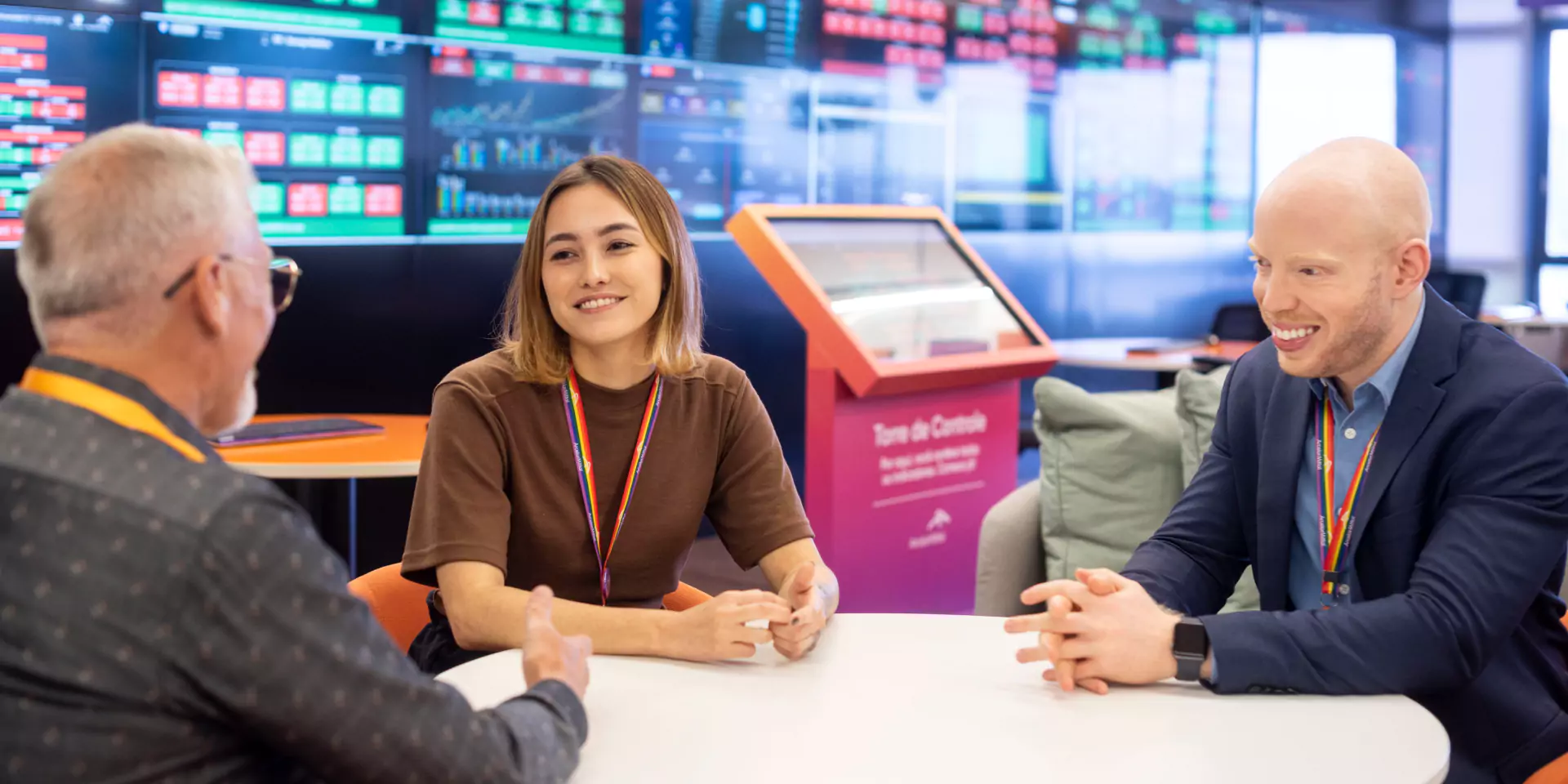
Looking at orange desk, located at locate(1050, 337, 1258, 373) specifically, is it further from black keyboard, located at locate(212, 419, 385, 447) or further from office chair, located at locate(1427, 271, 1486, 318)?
office chair, located at locate(1427, 271, 1486, 318)

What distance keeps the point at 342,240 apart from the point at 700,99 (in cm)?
174

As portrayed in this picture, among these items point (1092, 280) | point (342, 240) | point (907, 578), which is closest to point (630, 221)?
point (907, 578)

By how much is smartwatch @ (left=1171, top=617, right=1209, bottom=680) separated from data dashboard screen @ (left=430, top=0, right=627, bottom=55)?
397cm

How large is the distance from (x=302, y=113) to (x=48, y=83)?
0.76m

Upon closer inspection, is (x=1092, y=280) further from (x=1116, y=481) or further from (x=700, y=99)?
(x=1116, y=481)

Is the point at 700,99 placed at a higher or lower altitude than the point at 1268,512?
higher

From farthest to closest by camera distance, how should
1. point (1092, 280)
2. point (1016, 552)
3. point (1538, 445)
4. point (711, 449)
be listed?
point (1092, 280) < point (1016, 552) < point (711, 449) < point (1538, 445)

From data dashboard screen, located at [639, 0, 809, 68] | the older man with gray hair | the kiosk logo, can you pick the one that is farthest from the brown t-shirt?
data dashboard screen, located at [639, 0, 809, 68]

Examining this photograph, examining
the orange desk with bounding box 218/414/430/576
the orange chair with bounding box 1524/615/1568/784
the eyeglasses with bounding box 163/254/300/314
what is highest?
the eyeglasses with bounding box 163/254/300/314

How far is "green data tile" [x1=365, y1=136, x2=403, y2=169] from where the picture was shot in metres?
4.69

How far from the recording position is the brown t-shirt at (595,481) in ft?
6.38

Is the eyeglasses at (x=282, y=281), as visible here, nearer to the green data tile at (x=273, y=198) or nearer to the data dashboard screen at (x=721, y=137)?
the green data tile at (x=273, y=198)

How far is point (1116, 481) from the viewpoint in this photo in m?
3.14

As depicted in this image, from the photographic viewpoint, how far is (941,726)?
1449 millimetres
